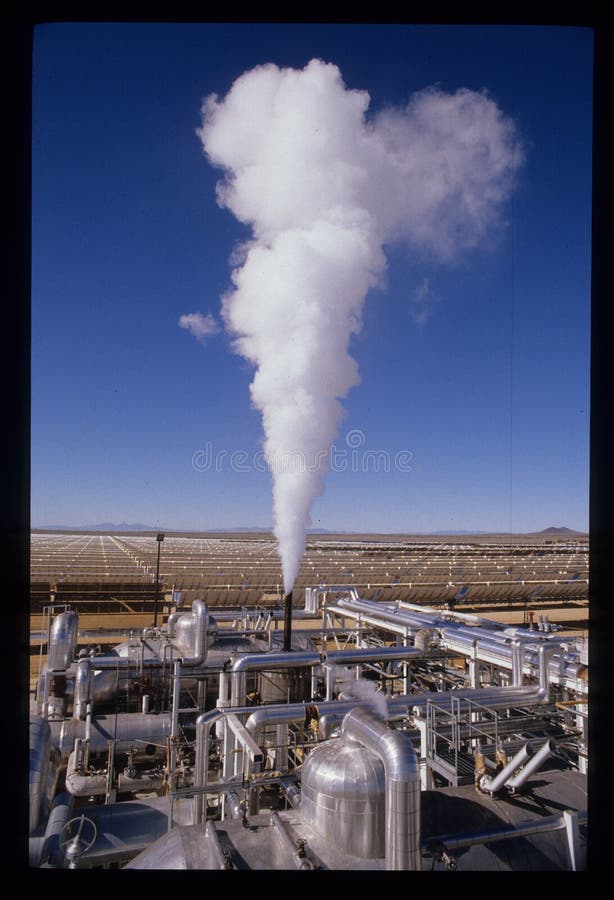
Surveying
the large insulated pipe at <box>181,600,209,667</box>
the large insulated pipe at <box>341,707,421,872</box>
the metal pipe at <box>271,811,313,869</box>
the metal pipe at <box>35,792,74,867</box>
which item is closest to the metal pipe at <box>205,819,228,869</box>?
the metal pipe at <box>271,811,313,869</box>

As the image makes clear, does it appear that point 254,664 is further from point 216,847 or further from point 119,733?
point 119,733

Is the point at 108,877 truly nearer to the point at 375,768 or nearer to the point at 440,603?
the point at 375,768

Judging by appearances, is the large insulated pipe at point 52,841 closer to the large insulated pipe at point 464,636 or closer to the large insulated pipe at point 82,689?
the large insulated pipe at point 82,689

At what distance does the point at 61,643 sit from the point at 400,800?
8617 millimetres

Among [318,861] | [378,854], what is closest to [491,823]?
[378,854]

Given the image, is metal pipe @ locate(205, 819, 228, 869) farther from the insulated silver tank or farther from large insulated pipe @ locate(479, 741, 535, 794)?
large insulated pipe @ locate(479, 741, 535, 794)

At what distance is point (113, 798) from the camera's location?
8.00 m

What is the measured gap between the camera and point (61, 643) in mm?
10477

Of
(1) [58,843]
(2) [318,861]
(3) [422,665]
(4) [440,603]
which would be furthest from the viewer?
(4) [440,603]

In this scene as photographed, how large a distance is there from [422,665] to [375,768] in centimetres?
661

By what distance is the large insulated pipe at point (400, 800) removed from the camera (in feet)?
12.8

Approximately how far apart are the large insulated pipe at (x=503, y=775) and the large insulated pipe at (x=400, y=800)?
70.5 inches

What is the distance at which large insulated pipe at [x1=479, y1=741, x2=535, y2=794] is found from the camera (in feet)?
17.9

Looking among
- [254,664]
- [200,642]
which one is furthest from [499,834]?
[200,642]
